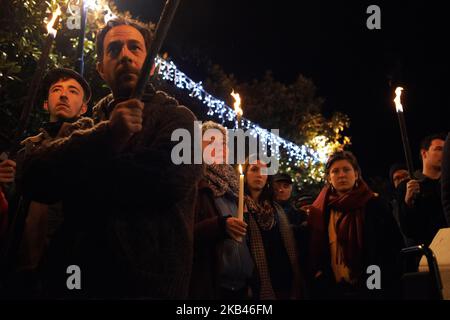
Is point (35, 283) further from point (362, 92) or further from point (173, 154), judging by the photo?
point (362, 92)

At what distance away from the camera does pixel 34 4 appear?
5324 millimetres

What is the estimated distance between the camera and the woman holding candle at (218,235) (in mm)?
3244

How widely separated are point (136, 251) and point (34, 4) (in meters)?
4.63

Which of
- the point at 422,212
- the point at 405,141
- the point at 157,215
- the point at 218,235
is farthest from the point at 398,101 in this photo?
the point at 157,215

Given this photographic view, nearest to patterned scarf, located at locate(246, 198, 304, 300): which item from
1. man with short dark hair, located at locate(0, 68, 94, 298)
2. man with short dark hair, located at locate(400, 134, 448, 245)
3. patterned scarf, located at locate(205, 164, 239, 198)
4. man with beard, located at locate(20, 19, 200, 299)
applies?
patterned scarf, located at locate(205, 164, 239, 198)

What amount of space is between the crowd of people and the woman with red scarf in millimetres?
10

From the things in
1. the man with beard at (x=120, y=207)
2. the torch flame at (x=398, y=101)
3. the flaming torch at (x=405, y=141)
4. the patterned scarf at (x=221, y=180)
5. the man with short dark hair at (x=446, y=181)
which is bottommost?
the man with beard at (x=120, y=207)

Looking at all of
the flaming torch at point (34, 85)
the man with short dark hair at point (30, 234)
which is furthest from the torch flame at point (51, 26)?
the man with short dark hair at point (30, 234)

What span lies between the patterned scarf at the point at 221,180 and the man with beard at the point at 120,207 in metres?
1.95

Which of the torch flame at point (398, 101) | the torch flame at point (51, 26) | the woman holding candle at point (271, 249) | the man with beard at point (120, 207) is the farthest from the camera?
the woman holding candle at point (271, 249)

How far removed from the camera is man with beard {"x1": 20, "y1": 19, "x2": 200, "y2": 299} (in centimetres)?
157

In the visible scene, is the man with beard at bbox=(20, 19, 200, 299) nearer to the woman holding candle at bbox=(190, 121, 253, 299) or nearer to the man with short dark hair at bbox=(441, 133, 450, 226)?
the woman holding candle at bbox=(190, 121, 253, 299)

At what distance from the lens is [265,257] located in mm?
4137

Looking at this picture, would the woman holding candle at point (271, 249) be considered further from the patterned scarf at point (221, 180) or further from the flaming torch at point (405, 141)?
the flaming torch at point (405, 141)
